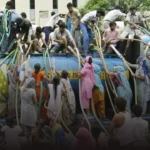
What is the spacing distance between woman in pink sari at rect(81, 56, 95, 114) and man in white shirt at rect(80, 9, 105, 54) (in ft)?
3.96

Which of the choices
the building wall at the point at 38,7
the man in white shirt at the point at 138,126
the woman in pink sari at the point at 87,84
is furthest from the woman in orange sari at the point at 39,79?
the building wall at the point at 38,7

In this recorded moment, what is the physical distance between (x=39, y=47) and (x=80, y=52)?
837mm

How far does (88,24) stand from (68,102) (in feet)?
7.13

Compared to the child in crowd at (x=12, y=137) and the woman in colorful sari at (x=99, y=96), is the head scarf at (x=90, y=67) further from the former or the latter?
the child in crowd at (x=12, y=137)

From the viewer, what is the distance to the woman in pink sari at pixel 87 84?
8836 mm

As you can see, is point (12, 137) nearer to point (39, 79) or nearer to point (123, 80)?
point (39, 79)

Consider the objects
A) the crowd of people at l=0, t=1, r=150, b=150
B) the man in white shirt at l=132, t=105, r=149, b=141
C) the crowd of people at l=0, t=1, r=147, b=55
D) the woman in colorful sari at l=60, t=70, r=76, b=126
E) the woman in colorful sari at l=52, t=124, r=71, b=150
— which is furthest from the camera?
the crowd of people at l=0, t=1, r=147, b=55

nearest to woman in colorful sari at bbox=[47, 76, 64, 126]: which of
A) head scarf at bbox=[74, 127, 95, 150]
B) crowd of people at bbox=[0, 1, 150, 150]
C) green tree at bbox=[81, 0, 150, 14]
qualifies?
crowd of people at bbox=[0, 1, 150, 150]

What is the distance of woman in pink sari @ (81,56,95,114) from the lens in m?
8.84

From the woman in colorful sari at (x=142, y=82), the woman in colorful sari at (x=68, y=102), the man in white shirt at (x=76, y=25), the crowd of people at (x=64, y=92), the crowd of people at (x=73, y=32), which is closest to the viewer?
the crowd of people at (x=64, y=92)

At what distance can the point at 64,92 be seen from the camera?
8.66m

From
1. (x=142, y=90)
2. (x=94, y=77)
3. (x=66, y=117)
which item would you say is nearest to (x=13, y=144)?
(x=66, y=117)

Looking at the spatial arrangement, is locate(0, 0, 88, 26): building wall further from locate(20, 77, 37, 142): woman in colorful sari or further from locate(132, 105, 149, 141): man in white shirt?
locate(132, 105, 149, 141): man in white shirt

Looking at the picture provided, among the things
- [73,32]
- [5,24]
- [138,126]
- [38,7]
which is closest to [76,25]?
[73,32]
